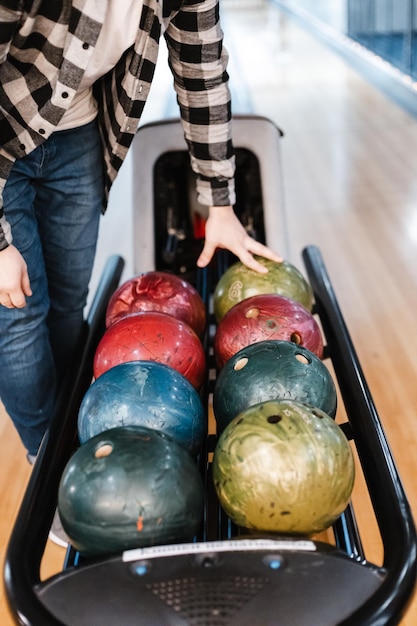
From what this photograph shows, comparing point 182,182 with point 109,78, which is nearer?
point 109,78

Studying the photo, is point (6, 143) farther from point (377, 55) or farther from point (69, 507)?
point (377, 55)

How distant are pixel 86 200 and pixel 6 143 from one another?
0.27 meters

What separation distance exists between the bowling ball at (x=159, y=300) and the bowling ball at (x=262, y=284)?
0.21 feet

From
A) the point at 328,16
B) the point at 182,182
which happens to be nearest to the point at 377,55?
the point at 328,16

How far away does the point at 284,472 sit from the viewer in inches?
36.1

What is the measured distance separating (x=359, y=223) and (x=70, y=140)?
1.95 metres

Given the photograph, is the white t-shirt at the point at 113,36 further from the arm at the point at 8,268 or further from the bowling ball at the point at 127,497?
the bowling ball at the point at 127,497

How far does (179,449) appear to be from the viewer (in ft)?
3.22

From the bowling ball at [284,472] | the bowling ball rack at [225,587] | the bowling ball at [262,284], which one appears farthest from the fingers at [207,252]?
the bowling ball rack at [225,587]

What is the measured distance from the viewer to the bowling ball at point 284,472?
920mm

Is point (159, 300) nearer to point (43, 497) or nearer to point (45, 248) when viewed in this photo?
point (45, 248)

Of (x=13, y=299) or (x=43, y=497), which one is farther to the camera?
(x=13, y=299)

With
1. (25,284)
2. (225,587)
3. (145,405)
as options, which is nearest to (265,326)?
(145,405)

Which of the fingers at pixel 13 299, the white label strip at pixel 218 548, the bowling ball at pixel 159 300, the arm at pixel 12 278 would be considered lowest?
the bowling ball at pixel 159 300
